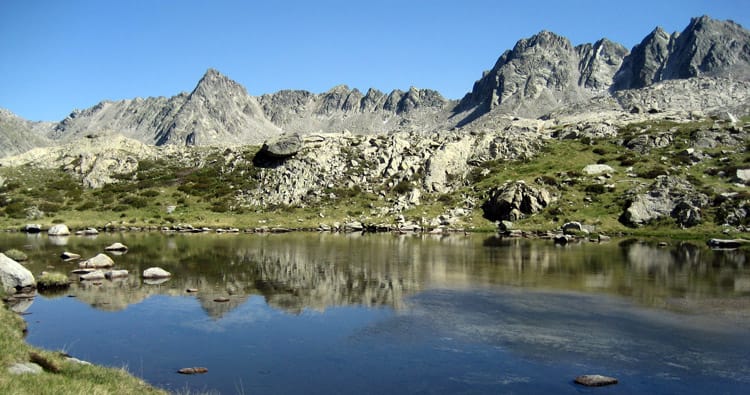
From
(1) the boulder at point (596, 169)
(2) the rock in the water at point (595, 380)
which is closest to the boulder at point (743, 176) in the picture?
(1) the boulder at point (596, 169)

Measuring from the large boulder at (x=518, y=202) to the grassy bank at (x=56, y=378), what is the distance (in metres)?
83.8

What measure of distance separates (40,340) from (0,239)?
60615mm

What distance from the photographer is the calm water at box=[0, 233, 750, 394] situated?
19688mm

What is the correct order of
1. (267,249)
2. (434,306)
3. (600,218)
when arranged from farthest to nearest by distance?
(600,218), (267,249), (434,306)

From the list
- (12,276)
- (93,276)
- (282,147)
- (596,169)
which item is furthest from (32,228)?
(596,169)

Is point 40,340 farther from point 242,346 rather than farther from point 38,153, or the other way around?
point 38,153

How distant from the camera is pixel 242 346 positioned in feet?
77.6

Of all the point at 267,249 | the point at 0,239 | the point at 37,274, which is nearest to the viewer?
the point at 37,274

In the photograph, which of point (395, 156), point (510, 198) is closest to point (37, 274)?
point (510, 198)

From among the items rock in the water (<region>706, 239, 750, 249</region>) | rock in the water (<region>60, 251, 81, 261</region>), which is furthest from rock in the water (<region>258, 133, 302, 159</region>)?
rock in the water (<region>706, 239, 750, 249</region>)

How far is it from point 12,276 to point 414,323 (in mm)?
27908

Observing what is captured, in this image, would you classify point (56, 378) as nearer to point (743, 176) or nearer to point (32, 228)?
point (32, 228)

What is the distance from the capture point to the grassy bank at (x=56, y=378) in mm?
12016

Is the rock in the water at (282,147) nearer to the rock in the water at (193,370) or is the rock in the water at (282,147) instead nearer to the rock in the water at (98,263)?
the rock in the water at (98,263)
